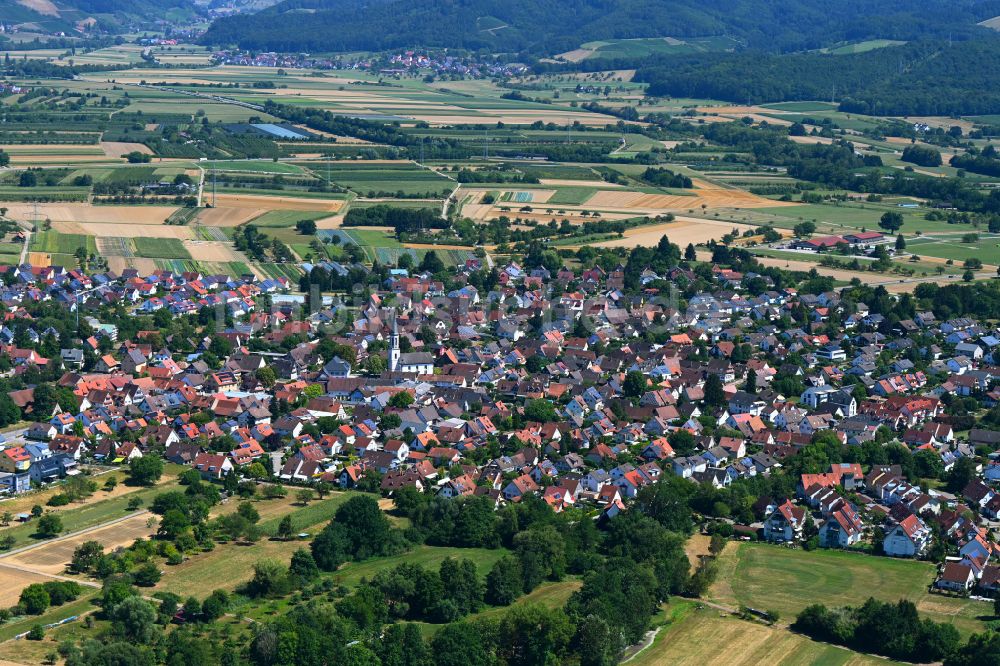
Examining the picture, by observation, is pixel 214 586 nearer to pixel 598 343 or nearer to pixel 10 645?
pixel 10 645

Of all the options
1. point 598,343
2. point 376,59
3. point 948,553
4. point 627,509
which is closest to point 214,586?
point 627,509

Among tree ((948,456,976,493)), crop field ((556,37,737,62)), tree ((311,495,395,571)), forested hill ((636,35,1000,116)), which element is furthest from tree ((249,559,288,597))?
crop field ((556,37,737,62))

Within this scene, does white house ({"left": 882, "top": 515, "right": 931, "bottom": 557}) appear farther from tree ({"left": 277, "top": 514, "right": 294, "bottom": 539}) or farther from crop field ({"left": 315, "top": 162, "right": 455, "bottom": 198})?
crop field ({"left": 315, "top": 162, "right": 455, "bottom": 198})

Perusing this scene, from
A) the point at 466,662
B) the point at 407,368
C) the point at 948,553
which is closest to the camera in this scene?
the point at 466,662

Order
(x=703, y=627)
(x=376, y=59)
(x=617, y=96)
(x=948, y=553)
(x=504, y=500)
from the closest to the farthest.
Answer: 1. (x=703, y=627)
2. (x=948, y=553)
3. (x=504, y=500)
4. (x=617, y=96)
5. (x=376, y=59)

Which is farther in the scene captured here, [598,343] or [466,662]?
[598,343]

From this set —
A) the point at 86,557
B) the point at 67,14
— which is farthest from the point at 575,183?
the point at 67,14

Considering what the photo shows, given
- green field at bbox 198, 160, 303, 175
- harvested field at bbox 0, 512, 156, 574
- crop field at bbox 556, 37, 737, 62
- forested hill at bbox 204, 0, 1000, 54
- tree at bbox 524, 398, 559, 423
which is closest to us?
harvested field at bbox 0, 512, 156, 574
